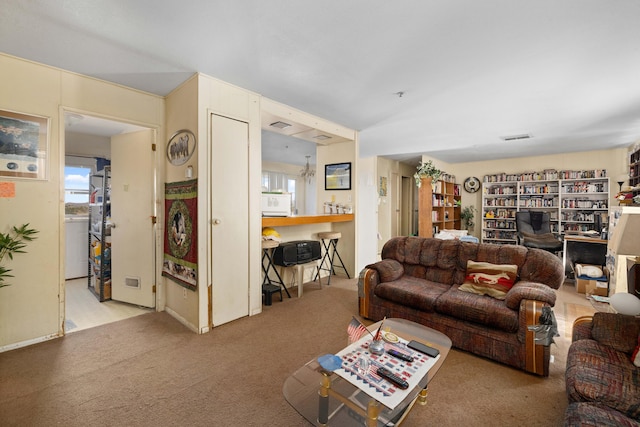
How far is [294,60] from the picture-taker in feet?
8.20

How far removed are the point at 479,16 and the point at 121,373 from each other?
3.55 meters

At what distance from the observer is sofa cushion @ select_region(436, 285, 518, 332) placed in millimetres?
2145

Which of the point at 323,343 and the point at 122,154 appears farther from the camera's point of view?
the point at 122,154

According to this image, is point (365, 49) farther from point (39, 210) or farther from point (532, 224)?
point (532, 224)

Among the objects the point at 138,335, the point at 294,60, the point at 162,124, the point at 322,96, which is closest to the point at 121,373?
the point at 138,335

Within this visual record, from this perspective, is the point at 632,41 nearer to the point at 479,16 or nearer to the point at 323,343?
the point at 479,16

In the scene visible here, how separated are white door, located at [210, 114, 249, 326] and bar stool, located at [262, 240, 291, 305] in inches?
14.1

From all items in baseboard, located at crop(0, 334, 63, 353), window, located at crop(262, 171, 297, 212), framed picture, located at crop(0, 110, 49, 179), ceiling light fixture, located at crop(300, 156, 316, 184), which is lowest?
baseboard, located at crop(0, 334, 63, 353)

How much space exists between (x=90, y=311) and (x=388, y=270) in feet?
11.1

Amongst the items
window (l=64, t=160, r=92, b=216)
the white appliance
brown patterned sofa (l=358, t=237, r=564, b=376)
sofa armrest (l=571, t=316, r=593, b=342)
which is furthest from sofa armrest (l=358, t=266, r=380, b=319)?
window (l=64, t=160, r=92, b=216)

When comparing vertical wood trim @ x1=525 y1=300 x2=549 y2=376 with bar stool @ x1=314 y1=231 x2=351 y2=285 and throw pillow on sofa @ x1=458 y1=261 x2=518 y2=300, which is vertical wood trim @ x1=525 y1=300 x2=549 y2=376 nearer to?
throw pillow on sofa @ x1=458 y1=261 x2=518 y2=300

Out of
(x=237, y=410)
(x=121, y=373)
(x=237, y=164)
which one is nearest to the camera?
(x=237, y=410)

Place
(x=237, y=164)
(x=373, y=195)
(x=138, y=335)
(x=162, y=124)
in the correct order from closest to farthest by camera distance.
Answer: (x=138, y=335)
(x=237, y=164)
(x=162, y=124)
(x=373, y=195)

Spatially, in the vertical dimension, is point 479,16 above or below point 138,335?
above
